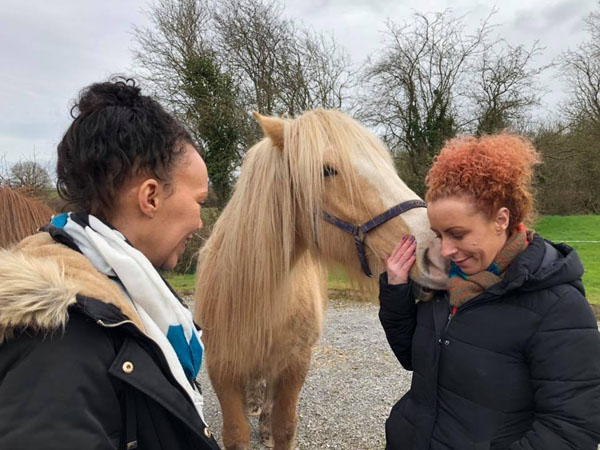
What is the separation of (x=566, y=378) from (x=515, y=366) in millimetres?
153

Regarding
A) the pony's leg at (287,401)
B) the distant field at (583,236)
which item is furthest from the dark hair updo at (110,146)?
the distant field at (583,236)

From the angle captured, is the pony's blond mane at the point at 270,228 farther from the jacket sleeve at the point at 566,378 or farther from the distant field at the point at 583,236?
the distant field at the point at 583,236

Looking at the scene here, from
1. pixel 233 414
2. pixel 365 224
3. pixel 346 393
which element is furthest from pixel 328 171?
pixel 346 393

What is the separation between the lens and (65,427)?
0.67 meters

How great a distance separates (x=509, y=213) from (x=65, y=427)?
1.38m

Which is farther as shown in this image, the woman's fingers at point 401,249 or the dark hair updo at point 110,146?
the woman's fingers at point 401,249

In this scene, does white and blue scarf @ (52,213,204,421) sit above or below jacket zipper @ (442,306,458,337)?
above

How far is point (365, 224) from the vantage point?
70.0 inches

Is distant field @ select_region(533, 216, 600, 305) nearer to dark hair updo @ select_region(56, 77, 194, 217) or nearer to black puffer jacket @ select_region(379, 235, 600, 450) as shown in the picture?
black puffer jacket @ select_region(379, 235, 600, 450)

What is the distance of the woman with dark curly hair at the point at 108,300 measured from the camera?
0.69m

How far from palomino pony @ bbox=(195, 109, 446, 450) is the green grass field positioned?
16.0 feet

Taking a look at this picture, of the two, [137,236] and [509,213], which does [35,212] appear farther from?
[509,213]

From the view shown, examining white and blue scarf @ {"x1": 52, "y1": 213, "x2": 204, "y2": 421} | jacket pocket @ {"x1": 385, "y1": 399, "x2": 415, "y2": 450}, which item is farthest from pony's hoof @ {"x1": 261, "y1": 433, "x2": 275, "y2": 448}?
white and blue scarf @ {"x1": 52, "y1": 213, "x2": 204, "y2": 421}

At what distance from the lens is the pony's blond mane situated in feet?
6.08
